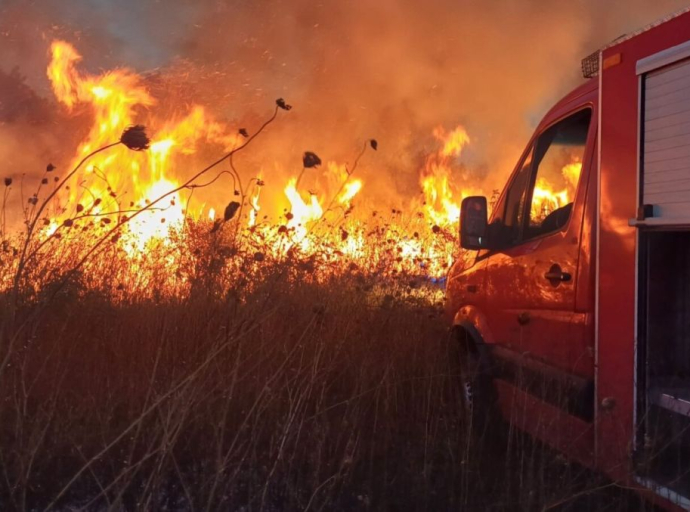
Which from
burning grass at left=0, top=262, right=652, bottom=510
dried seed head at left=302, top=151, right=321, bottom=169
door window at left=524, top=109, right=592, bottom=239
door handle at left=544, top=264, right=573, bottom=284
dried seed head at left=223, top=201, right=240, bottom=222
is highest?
door window at left=524, top=109, right=592, bottom=239

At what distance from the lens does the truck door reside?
10.9 feet

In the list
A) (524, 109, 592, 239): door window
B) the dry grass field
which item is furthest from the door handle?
the dry grass field

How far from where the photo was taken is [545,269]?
3578 millimetres

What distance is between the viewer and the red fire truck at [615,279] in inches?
108

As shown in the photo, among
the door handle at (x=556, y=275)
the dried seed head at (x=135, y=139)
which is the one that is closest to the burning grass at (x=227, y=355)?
the dried seed head at (x=135, y=139)

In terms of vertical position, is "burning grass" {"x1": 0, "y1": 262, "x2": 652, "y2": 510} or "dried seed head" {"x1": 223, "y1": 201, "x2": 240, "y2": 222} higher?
"dried seed head" {"x1": 223, "y1": 201, "x2": 240, "y2": 222}

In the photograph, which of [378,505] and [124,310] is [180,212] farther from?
[378,505]

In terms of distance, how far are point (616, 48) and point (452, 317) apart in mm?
2380

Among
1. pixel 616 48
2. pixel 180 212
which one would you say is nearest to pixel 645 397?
pixel 616 48

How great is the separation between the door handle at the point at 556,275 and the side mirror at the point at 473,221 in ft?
2.65

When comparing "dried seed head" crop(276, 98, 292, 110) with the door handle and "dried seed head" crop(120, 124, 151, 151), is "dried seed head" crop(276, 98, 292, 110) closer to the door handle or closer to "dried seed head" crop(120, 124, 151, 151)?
"dried seed head" crop(120, 124, 151, 151)

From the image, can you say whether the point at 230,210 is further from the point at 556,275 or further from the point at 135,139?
the point at 556,275

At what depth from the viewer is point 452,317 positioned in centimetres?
491

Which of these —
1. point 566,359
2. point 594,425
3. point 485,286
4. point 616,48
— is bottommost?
point 594,425
